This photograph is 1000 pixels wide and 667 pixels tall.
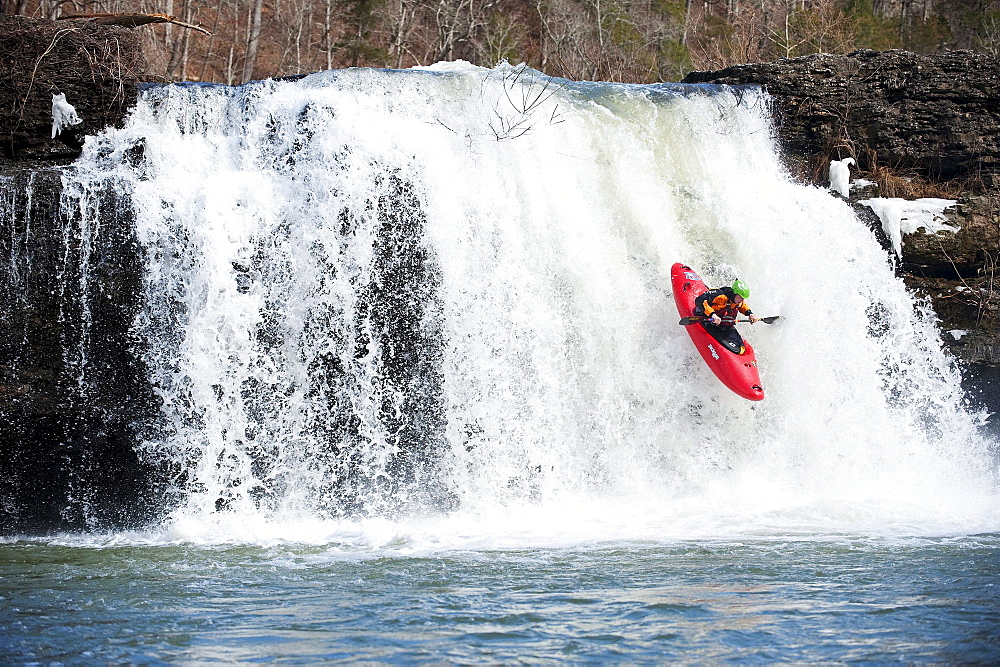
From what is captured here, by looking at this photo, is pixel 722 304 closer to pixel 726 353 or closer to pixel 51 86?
pixel 726 353

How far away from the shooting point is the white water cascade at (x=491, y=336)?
336 inches

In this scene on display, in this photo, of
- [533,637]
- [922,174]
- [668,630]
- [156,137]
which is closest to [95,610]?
[533,637]

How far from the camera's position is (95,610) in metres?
5.46

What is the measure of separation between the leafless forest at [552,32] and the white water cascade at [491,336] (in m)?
10.4

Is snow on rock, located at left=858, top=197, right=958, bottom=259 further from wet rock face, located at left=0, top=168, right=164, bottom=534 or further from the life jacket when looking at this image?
wet rock face, located at left=0, top=168, right=164, bottom=534

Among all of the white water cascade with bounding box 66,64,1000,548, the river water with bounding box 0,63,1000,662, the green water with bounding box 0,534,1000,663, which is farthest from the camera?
the white water cascade with bounding box 66,64,1000,548

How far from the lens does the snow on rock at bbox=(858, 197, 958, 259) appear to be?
1141 centimetres

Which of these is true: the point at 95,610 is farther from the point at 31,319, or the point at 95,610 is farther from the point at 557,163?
the point at 557,163

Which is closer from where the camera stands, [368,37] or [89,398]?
[89,398]

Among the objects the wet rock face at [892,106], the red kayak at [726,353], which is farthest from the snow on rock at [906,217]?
the red kayak at [726,353]

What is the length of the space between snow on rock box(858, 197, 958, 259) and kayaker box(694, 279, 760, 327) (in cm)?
293

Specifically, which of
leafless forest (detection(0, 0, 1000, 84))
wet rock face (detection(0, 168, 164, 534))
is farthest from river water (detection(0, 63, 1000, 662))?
leafless forest (detection(0, 0, 1000, 84))

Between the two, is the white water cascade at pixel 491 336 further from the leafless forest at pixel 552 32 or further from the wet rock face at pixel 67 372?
the leafless forest at pixel 552 32

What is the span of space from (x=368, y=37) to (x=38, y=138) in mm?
16563
